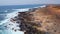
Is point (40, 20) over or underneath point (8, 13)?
underneath

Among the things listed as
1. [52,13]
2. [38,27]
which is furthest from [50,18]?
[38,27]

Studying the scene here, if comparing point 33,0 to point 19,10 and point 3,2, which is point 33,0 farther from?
point 3,2

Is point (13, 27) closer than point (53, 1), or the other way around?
point (13, 27)

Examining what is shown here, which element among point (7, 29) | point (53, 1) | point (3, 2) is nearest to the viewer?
point (7, 29)

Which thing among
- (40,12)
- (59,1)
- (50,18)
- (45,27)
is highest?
(59,1)

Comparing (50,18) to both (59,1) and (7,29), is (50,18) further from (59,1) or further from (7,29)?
(7,29)

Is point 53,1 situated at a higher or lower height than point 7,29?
higher

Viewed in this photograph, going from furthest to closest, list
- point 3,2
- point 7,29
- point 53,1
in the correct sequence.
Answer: point 53,1
point 3,2
point 7,29
